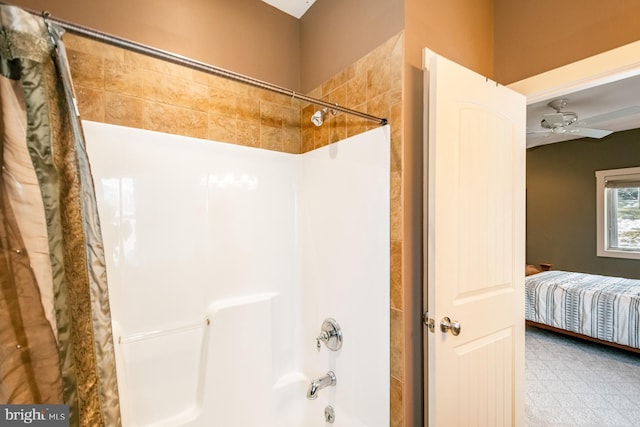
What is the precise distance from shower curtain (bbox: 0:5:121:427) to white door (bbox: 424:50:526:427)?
118 cm

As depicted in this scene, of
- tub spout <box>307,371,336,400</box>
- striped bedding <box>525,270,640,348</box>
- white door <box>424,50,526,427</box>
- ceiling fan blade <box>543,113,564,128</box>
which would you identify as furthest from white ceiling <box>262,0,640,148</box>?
tub spout <box>307,371,336,400</box>

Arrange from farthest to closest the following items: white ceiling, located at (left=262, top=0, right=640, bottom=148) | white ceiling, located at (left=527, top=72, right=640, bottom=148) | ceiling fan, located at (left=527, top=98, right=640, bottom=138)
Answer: ceiling fan, located at (left=527, top=98, right=640, bottom=138), white ceiling, located at (left=527, top=72, right=640, bottom=148), white ceiling, located at (left=262, top=0, right=640, bottom=148)

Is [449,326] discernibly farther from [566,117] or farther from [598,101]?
[598,101]

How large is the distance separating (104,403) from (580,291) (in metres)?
4.37

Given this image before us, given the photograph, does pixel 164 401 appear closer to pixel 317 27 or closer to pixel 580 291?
pixel 317 27

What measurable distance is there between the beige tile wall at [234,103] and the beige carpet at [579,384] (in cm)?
191

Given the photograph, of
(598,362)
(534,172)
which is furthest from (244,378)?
(534,172)

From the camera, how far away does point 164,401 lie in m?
1.42

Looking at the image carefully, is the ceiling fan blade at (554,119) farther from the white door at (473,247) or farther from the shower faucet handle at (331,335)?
the shower faucet handle at (331,335)

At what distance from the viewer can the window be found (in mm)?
4406

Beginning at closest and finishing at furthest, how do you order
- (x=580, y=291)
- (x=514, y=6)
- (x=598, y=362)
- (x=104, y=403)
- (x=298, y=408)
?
(x=104, y=403) < (x=514, y=6) < (x=298, y=408) < (x=598, y=362) < (x=580, y=291)

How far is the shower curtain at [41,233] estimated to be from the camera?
27.7 inches

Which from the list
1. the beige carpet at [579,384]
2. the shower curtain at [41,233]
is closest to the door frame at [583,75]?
the shower curtain at [41,233]

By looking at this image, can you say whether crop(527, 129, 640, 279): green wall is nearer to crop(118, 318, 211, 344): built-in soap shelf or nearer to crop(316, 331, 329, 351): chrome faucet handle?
crop(316, 331, 329, 351): chrome faucet handle
